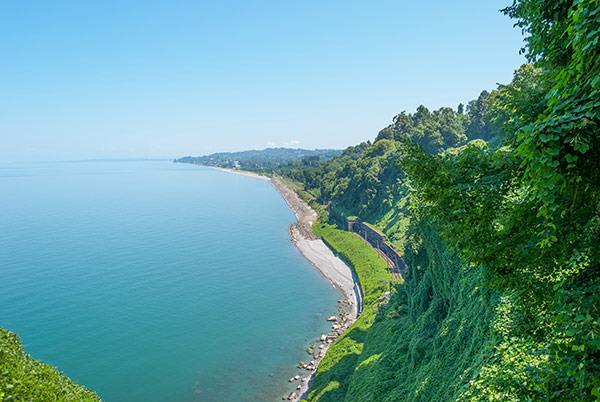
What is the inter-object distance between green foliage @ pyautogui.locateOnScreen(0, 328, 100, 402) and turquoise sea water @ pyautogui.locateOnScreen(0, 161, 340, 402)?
17185 mm

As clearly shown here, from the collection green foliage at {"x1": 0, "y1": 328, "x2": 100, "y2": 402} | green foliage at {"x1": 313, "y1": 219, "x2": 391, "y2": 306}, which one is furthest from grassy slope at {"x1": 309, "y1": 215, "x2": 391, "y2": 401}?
green foliage at {"x1": 0, "y1": 328, "x2": 100, "y2": 402}

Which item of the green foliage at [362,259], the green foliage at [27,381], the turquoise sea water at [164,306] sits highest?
the green foliage at [27,381]

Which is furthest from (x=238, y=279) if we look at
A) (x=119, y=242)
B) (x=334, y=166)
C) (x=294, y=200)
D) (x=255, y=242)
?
(x=334, y=166)

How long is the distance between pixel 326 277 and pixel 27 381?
40245mm

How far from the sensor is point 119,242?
60.0 m

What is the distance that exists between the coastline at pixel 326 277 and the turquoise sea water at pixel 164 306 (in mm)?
1254

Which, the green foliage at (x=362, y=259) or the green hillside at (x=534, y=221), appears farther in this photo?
the green foliage at (x=362, y=259)

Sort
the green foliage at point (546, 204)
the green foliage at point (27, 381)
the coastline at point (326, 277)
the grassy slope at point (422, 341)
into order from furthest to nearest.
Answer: the coastline at point (326, 277) → the grassy slope at point (422, 341) → the green foliage at point (27, 381) → the green foliage at point (546, 204)

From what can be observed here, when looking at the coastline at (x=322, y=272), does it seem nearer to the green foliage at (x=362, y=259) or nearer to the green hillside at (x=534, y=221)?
the green foliage at (x=362, y=259)

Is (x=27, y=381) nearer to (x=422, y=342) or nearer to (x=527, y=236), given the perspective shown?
(x=527, y=236)

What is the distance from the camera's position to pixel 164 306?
125ft

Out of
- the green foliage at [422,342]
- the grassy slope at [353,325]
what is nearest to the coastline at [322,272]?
the grassy slope at [353,325]

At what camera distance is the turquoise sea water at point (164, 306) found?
91.2ft

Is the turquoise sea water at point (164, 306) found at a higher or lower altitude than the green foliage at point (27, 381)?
lower
